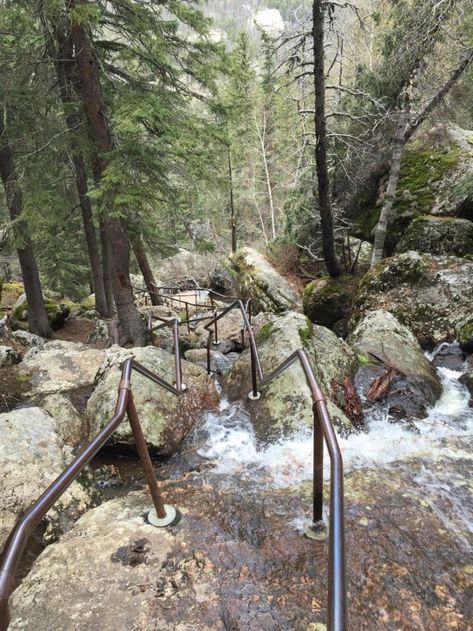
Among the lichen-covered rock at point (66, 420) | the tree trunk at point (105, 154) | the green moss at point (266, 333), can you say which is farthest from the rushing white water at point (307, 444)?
the tree trunk at point (105, 154)

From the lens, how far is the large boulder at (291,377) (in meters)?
4.61

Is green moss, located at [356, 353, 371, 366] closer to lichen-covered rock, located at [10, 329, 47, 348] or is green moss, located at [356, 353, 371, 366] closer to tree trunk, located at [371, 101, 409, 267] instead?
tree trunk, located at [371, 101, 409, 267]

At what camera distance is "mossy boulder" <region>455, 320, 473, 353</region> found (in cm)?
748

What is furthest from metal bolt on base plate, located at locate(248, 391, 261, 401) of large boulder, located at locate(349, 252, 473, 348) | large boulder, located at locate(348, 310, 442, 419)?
large boulder, located at locate(349, 252, 473, 348)

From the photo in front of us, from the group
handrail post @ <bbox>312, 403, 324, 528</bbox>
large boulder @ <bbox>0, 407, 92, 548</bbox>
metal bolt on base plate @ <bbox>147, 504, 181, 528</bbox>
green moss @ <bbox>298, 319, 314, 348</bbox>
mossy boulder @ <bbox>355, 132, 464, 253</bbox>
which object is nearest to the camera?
handrail post @ <bbox>312, 403, 324, 528</bbox>

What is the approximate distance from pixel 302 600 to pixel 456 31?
40.8 ft

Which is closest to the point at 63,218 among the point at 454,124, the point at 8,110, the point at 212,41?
the point at 8,110

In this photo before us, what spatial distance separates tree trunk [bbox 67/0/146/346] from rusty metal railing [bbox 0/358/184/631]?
540 cm

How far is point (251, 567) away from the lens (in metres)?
2.41

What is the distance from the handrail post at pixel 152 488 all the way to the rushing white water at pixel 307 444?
1.06 m

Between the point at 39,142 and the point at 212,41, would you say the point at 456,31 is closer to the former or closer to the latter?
the point at 212,41

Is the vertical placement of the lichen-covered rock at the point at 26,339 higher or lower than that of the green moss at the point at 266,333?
lower

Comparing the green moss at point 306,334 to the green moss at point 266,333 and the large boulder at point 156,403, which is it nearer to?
the green moss at point 266,333

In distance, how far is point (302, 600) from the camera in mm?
2135
